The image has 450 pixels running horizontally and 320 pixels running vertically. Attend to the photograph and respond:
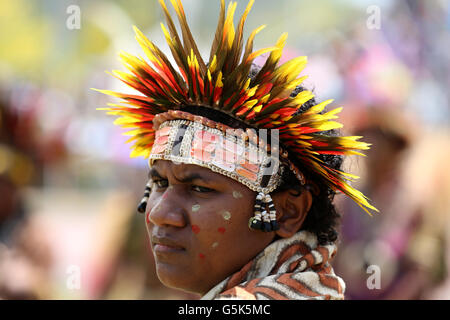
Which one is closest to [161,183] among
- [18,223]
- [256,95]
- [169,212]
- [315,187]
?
[169,212]

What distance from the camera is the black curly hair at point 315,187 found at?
99.9 inches

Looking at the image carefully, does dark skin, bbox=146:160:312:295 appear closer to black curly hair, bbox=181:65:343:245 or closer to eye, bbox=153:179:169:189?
eye, bbox=153:179:169:189

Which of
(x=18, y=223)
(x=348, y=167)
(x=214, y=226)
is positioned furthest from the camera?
(x=18, y=223)

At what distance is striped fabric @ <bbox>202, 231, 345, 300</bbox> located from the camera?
2.23 m

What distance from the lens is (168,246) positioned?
2.44 m

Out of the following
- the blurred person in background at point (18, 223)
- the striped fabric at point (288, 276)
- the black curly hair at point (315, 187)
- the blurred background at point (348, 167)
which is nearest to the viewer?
the striped fabric at point (288, 276)

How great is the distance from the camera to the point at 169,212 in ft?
7.88

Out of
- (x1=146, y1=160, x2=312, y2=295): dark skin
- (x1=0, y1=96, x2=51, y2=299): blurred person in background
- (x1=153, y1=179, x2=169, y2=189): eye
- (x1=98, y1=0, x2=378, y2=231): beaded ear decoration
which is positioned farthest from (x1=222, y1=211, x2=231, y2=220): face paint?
(x1=0, y1=96, x2=51, y2=299): blurred person in background

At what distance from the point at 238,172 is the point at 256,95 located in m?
0.37

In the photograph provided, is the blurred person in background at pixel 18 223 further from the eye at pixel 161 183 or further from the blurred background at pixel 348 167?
the eye at pixel 161 183

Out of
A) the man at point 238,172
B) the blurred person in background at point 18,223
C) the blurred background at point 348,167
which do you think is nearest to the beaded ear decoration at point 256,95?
the man at point 238,172

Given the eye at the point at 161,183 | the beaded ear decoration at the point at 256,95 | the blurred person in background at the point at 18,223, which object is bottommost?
the blurred person in background at the point at 18,223

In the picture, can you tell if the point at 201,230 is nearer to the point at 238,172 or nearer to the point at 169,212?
the point at 169,212

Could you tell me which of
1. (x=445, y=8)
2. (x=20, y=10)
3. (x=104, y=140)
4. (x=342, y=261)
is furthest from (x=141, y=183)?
(x=20, y=10)
